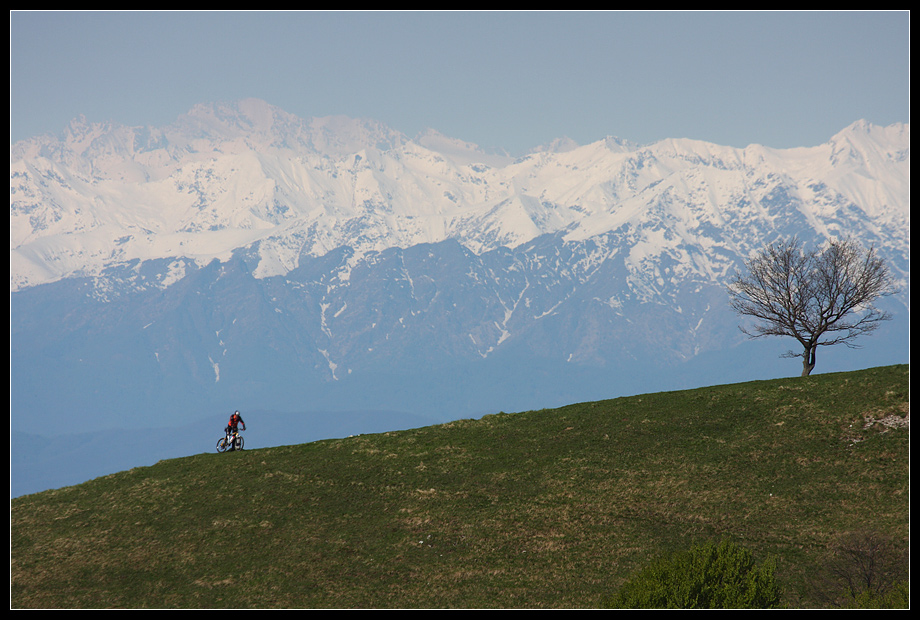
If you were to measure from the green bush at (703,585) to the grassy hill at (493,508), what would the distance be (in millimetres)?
6720

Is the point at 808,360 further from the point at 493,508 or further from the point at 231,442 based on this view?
the point at 231,442

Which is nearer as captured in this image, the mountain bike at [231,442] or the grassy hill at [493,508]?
the grassy hill at [493,508]

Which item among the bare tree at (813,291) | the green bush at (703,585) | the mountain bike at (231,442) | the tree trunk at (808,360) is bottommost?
the green bush at (703,585)

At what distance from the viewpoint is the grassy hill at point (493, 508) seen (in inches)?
1414

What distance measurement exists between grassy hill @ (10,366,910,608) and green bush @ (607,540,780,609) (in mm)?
6720

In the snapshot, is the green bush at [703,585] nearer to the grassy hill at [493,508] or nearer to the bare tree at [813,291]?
the grassy hill at [493,508]

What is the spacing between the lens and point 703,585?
2553cm

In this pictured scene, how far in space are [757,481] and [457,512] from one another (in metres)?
15.5

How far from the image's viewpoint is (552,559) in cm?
3666

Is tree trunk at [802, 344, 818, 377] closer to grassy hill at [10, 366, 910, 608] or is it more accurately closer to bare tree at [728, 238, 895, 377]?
bare tree at [728, 238, 895, 377]

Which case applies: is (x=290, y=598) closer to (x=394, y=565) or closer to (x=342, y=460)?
(x=394, y=565)

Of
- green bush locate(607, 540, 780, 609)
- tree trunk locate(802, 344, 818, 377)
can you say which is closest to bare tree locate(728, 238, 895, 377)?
tree trunk locate(802, 344, 818, 377)

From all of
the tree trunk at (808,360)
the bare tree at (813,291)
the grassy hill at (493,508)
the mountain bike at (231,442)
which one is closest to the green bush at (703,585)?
the grassy hill at (493,508)

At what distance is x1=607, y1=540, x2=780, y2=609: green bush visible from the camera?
82.5 feet
